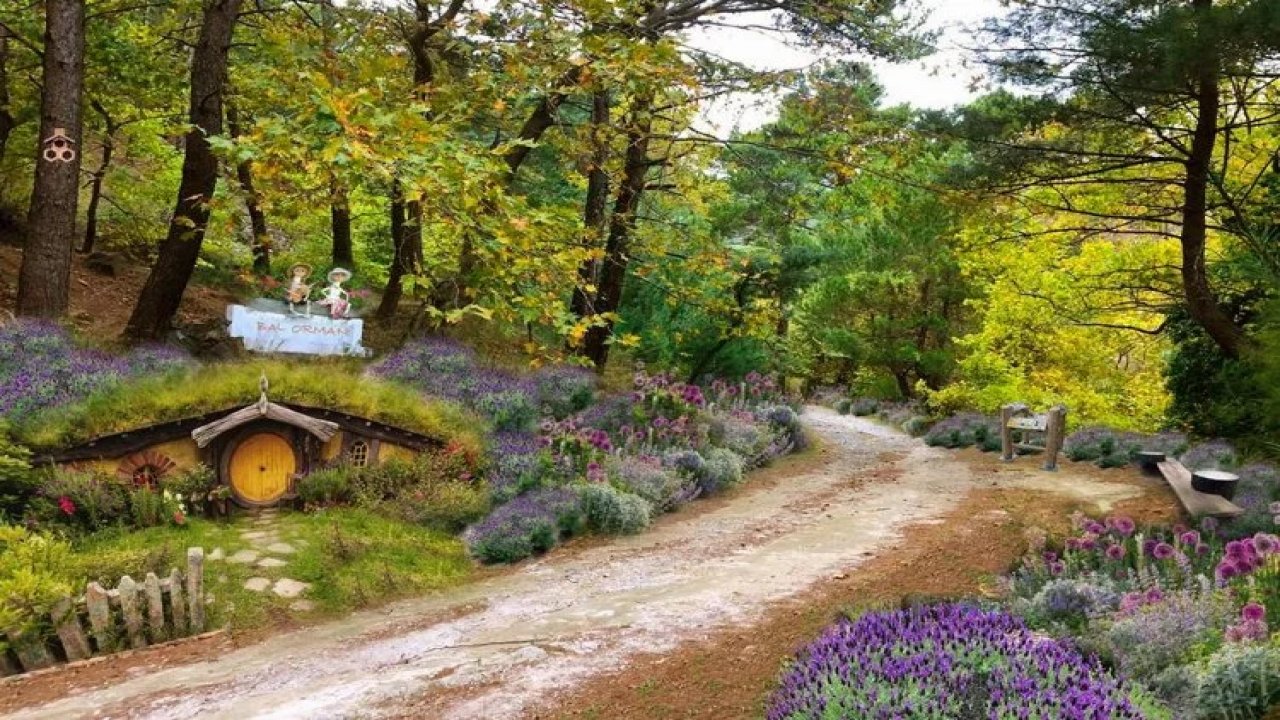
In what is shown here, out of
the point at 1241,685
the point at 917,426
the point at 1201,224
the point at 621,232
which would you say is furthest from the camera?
the point at 917,426

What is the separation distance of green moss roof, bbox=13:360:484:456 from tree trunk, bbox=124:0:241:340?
1.58 metres

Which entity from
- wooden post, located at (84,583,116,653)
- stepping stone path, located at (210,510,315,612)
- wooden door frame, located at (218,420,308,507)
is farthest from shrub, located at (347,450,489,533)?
wooden post, located at (84,583,116,653)

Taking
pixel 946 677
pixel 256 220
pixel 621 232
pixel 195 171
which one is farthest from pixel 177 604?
pixel 256 220

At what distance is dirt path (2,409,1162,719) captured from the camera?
4.86m

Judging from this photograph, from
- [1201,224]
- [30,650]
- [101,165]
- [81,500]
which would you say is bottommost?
[30,650]

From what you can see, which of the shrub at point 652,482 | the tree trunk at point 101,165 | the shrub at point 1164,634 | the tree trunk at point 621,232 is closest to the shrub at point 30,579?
the shrub at point 652,482

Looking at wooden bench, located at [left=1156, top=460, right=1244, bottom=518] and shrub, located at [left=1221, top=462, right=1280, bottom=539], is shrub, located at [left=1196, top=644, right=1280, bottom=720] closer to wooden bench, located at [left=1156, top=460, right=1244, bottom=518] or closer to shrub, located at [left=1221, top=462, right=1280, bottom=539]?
shrub, located at [left=1221, top=462, right=1280, bottom=539]

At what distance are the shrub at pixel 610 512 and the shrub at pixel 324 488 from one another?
8.61 ft

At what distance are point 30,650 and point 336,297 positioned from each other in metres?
5.75

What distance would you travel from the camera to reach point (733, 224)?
1572 centimetres

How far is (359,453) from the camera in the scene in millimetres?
9047

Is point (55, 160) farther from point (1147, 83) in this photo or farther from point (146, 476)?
point (1147, 83)

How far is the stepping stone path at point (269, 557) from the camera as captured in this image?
6.66 meters

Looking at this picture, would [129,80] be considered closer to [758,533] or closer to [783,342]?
[758,533]
